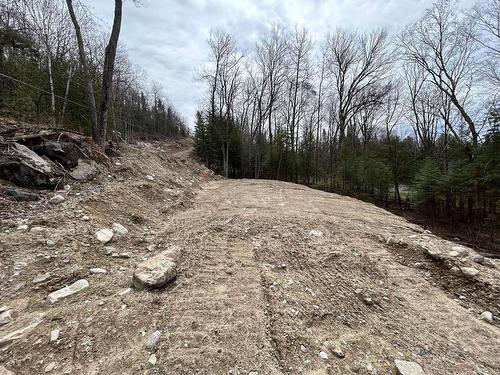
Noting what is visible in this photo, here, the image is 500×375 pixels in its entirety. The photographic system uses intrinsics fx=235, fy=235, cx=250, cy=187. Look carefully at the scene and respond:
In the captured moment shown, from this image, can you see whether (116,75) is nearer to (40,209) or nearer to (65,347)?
(40,209)

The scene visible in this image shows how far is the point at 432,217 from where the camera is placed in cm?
1202

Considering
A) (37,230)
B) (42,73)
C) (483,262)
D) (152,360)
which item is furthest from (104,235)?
(42,73)

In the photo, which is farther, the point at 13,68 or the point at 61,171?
the point at 13,68

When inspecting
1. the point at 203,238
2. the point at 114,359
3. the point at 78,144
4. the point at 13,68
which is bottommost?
the point at 114,359

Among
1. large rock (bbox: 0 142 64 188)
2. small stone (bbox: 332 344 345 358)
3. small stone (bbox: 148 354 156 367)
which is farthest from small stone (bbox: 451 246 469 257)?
large rock (bbox: 0 142 64 188)

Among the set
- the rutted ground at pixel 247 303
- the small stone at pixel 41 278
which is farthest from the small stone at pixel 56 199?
the small stone at pixel 41 278

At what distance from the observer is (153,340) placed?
176 cm

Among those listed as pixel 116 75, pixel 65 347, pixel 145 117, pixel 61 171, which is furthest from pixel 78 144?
pixel 145 117

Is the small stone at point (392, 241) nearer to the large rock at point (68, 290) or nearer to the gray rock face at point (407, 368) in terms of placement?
the gray rock face at point (407, 368)

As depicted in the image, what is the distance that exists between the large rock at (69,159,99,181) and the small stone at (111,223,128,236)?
1.92 metres

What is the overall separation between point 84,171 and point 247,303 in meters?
4.73

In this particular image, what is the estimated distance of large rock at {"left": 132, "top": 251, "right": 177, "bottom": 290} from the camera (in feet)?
7.68

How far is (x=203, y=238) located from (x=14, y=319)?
2183mm

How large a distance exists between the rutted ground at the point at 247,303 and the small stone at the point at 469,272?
5cm
